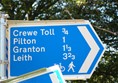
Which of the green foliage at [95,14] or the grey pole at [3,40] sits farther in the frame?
the green foliage at [95,14]

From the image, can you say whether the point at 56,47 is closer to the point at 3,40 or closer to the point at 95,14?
the point at 3,40

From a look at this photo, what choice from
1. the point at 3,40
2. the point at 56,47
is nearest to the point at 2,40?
the point at 3,40

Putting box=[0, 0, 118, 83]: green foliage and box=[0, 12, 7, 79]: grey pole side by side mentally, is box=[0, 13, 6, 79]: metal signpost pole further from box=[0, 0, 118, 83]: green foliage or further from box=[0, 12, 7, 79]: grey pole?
box=[0, 0, 118, 83]: green foliage

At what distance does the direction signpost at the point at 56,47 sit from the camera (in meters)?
2.03

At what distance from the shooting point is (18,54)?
2076 mm

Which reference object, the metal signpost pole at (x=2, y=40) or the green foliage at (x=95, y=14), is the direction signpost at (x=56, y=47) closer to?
the metal signpost pole at (x=2, y=40)

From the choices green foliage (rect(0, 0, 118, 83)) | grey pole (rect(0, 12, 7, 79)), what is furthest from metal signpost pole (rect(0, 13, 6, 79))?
green foliage (rect(0, 0, 118, 83))

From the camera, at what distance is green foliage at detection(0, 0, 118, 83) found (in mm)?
9359

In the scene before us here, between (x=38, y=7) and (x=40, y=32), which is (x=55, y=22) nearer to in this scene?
(x=40, y=32)

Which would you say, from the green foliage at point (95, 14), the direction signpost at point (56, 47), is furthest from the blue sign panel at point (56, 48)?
the green foliage at point (95, 14)

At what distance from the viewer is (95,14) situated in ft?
31.2

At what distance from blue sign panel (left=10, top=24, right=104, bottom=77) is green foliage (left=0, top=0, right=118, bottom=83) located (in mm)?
6770

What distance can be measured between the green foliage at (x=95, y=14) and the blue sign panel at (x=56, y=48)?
22.2ft

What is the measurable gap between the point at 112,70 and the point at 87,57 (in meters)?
8.16
